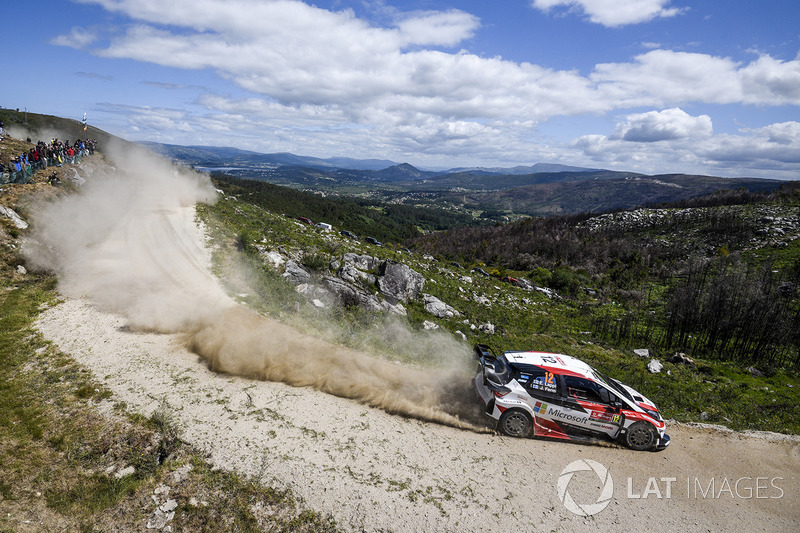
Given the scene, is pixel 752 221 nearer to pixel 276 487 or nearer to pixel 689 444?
pixel 689 444

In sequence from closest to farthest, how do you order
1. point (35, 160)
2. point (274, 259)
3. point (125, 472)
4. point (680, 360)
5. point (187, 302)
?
point (125, 472)
point (187, 302)
point (680, 360)
point (274, 259)
point (35, 160)

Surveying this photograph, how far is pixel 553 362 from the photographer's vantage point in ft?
34.3

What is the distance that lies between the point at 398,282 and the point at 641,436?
48.0 ft

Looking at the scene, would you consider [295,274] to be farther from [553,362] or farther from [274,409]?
[553,362]

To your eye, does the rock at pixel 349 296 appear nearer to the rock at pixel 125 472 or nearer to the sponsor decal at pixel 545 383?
the sponsor decal at pixel 545 383

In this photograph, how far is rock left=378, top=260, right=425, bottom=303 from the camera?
21406 mm

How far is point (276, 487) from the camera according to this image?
22.8 feet

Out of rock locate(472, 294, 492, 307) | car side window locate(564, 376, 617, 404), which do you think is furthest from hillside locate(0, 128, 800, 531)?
rock locate(472, 294, 492, 307)

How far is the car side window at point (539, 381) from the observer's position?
971cm

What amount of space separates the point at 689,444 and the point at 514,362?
586 cm

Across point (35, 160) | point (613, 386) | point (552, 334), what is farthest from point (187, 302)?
point (35, 160)

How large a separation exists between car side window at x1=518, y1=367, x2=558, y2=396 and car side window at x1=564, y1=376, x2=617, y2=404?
0.38 meters

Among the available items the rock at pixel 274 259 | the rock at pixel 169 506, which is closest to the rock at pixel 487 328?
the rock at pixel 274 259

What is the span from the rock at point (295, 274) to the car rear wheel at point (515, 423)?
1273 cm
